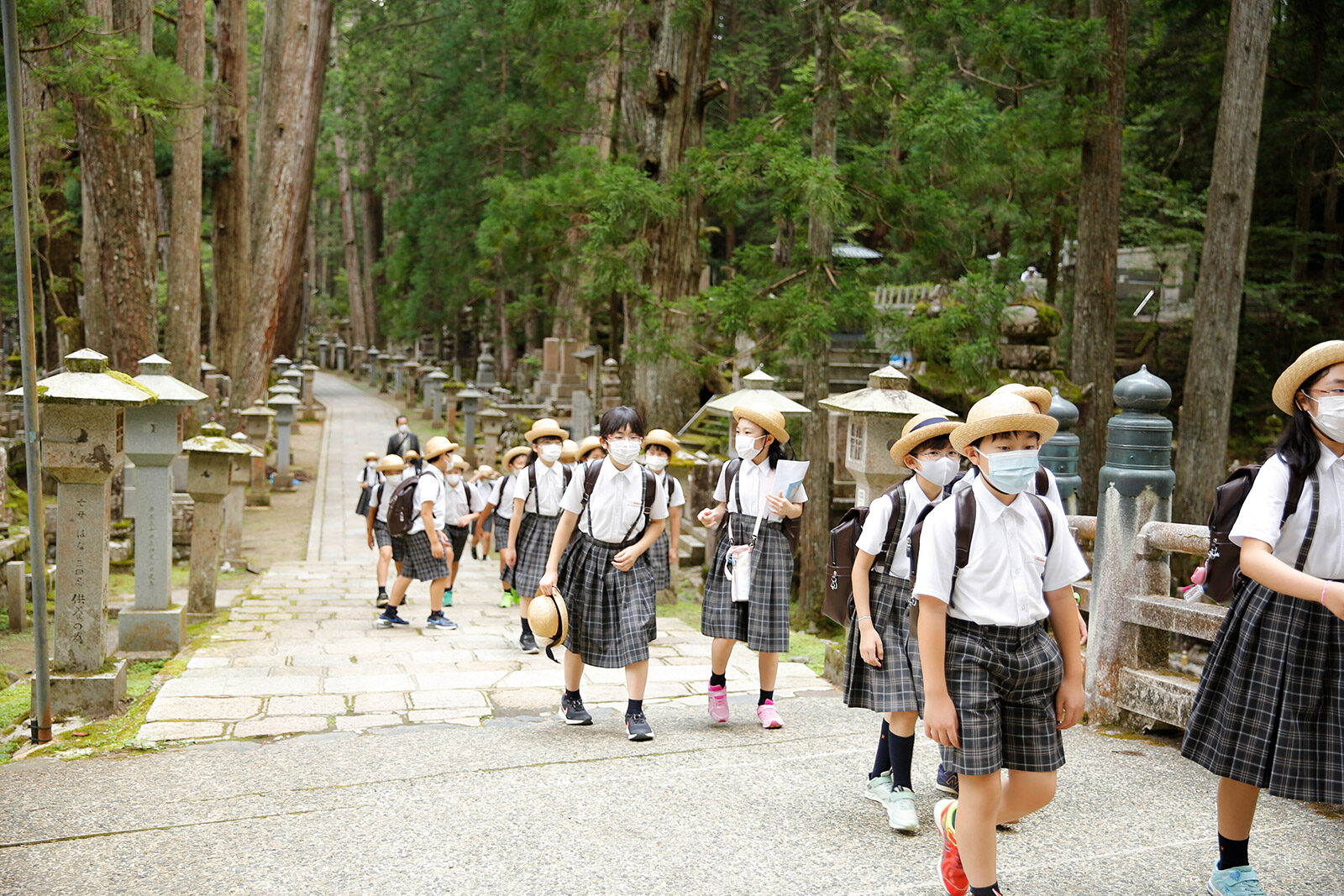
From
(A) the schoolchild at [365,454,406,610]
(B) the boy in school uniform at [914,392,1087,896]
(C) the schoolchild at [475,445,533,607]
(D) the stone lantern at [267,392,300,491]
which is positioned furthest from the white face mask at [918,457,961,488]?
(D) the stone lantern at [267,392,300,491]

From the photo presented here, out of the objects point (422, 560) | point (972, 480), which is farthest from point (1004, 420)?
point (422, 560)

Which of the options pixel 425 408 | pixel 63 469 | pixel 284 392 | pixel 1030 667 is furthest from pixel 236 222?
pixel 1030 667

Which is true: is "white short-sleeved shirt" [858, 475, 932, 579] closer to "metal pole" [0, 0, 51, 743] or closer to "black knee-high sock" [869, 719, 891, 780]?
"black knee-high sock" [869, 719, 891, 780]

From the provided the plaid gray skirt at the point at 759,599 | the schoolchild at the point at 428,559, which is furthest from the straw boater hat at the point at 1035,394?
the schoolchild at the point at 428,559

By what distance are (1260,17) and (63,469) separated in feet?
42.7

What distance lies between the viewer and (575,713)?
5281 mm

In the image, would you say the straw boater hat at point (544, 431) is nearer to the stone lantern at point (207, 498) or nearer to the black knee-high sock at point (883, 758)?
the stone lantern at point (207, 498)

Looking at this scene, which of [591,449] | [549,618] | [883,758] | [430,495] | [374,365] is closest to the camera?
[883,758]

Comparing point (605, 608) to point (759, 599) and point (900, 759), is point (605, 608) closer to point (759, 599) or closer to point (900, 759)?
point (759, 599)

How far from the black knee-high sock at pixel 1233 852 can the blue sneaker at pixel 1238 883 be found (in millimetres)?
11

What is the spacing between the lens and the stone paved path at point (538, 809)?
3.42m

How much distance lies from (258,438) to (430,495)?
A: 11.1 m

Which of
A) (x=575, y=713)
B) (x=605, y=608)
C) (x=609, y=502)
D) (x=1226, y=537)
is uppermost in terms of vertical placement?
(x=1226, y=537)

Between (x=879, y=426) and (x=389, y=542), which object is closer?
(x=879, y=426)
